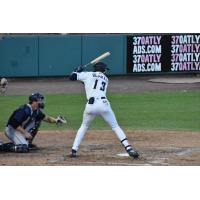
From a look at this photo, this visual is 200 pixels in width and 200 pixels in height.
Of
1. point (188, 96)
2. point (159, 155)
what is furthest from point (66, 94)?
point (159, 155)

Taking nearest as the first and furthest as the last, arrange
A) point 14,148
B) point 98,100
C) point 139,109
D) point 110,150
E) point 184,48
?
point 98,100
point 14,148
point 110,150
point 139,109
point 184,48

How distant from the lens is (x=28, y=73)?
31.8 meters

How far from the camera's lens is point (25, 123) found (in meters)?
12.1

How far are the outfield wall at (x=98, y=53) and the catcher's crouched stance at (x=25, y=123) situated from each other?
19273 millimetres

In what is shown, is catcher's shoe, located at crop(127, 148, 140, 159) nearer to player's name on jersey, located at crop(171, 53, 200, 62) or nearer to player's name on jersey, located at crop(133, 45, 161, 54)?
player's name on jersey, located at crop(133, 45, 161, 54)

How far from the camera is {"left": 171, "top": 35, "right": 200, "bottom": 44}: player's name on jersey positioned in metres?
31.7

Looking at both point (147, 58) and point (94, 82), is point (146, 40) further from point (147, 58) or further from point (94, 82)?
point (94, 82)

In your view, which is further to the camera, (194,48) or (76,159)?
(194,48)

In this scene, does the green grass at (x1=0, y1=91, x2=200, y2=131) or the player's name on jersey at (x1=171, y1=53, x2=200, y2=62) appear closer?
the green grass at (x1=0, y1=91, x2=200, y2=131)

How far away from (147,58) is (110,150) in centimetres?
2040

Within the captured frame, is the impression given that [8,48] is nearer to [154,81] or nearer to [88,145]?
[154,81]

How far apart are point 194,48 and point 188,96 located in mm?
8555

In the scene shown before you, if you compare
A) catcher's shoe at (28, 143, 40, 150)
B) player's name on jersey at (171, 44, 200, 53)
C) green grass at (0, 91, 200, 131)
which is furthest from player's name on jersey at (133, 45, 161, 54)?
catcher's shoe at (28, 143, 40, 150)

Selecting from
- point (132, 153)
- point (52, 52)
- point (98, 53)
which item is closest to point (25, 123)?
point (132, 153)
